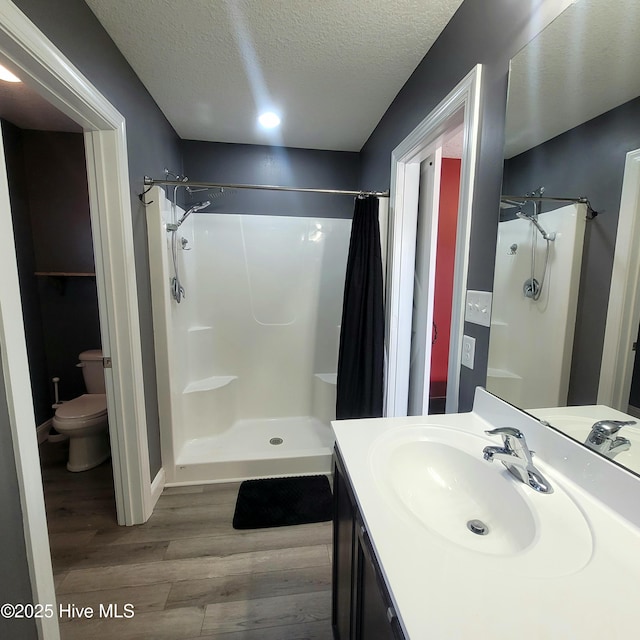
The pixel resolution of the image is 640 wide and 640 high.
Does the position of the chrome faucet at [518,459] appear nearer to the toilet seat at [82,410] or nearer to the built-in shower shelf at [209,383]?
the built-in shower shelf at [209,383]

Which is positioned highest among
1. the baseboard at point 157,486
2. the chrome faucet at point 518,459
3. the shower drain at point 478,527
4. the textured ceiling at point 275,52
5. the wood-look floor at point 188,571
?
the textured ceiling at point 275,52

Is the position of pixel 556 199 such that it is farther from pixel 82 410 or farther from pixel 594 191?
pixel 82 410

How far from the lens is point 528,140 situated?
98cm

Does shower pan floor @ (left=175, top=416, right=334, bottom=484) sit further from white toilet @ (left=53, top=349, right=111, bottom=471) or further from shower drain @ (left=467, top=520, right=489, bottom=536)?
shower drain @ (left=467, top=520, right=489, bottom=536)

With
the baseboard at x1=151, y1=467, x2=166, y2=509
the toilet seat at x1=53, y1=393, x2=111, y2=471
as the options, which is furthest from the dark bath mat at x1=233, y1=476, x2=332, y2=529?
the toilet seat at x1=53, y1=393, x2=111, y2=471

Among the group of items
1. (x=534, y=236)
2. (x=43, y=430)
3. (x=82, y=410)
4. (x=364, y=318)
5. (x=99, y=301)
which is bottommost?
(x=43, y=430)

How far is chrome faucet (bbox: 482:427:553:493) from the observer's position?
791 millimetres

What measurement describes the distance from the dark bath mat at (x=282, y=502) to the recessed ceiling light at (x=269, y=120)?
2552 mm

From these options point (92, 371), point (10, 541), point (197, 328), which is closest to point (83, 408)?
point (92, 371)

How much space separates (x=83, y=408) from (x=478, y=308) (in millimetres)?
2711

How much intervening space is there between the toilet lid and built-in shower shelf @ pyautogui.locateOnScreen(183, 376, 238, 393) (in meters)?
0.60

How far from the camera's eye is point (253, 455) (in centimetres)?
229

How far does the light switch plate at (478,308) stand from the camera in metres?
1.15

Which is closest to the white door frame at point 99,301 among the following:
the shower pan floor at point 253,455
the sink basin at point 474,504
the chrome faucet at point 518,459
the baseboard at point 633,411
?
the shower pan floor at point 253,455
